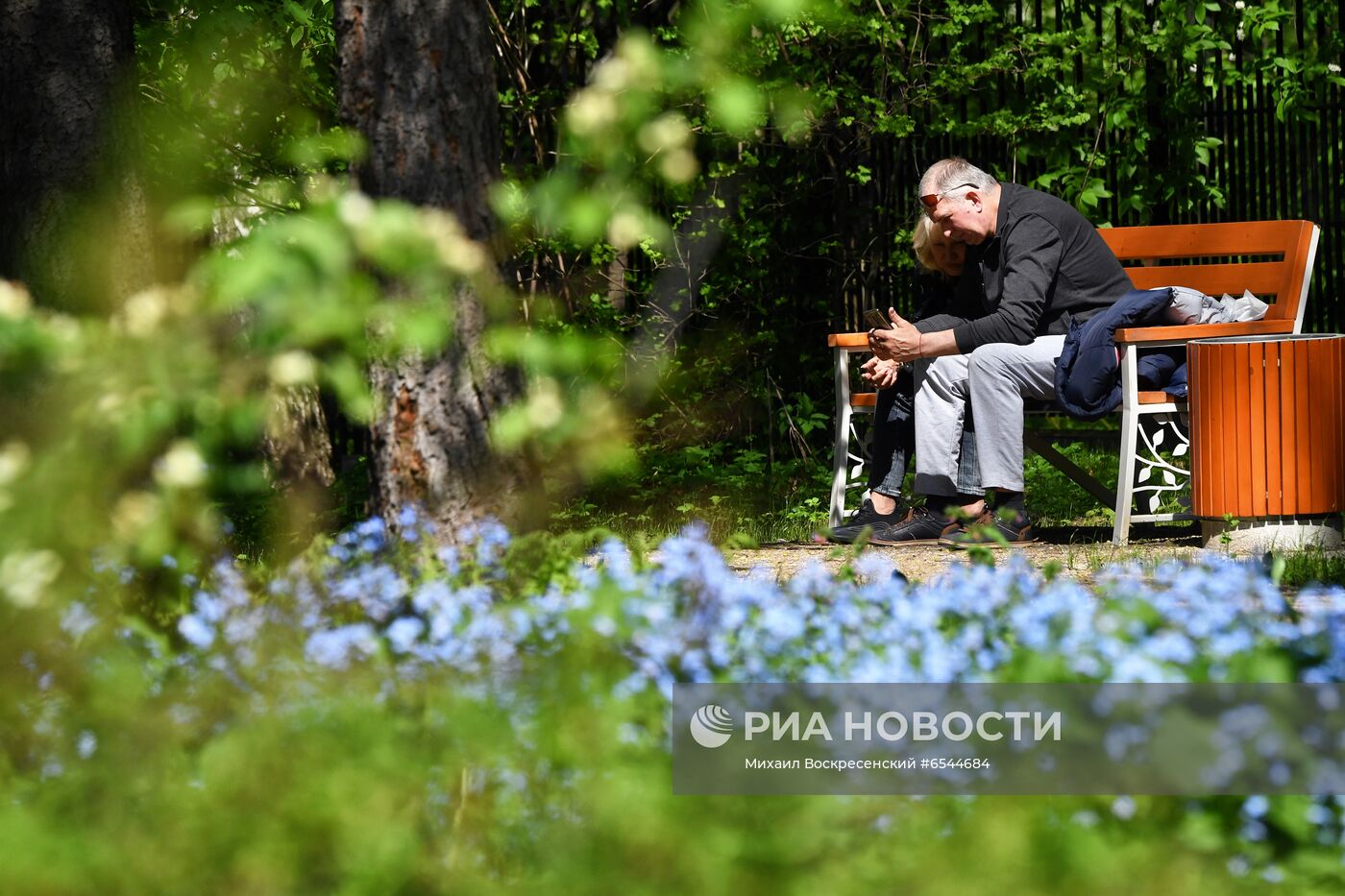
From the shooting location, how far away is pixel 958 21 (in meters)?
7.74

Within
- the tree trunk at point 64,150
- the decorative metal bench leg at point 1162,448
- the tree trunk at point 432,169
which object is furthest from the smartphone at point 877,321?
the tree trunk at point 64,150

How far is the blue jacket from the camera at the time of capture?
5.04 metres

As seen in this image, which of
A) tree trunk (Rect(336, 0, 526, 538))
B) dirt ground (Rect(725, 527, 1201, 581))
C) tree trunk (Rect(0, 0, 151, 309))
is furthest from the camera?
dirt ground (Rect(725, 527, 1201, 581))

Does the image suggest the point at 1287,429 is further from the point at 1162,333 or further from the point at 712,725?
the point at 712,725

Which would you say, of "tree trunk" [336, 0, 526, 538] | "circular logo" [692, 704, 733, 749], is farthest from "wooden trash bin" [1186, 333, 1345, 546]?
"circular logo" [692, 704, 733, 749]

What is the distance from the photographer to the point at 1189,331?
16.7 ft

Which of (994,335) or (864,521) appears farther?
(864,521)

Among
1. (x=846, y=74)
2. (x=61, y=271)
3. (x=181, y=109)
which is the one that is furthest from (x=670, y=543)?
(x=846, y=74)

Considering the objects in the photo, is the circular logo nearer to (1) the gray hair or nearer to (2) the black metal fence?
(1) the gray hair

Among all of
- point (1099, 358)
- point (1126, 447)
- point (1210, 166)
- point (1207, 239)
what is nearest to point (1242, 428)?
point (1126, 447)

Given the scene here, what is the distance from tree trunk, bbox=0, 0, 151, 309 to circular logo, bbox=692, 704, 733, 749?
2590 mm

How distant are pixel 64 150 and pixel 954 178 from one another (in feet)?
9.48

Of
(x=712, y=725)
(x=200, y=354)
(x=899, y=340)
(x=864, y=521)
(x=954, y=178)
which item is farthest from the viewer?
(x=864, y=521)

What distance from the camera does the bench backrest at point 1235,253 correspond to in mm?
5828
